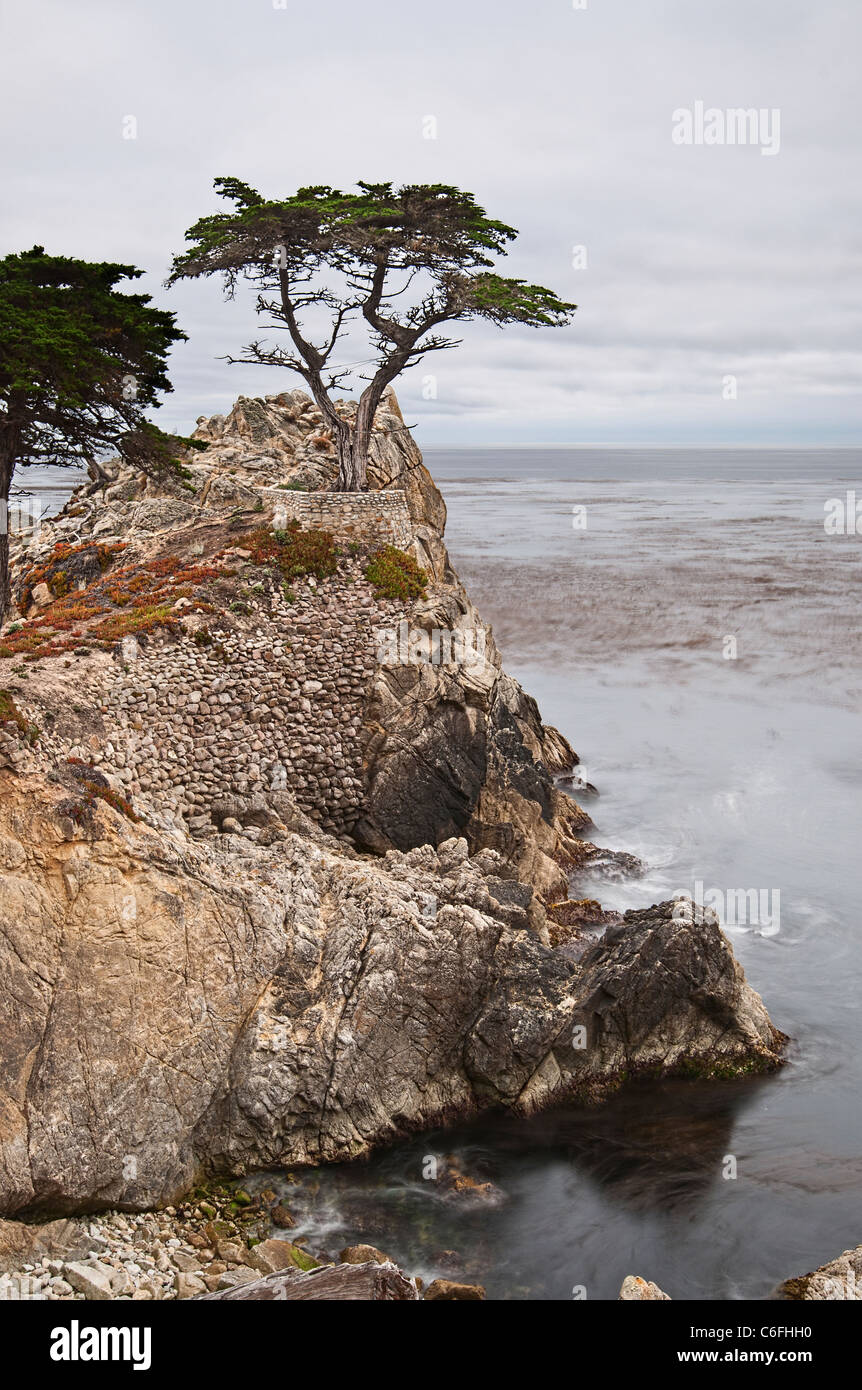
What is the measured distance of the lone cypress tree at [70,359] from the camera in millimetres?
21438

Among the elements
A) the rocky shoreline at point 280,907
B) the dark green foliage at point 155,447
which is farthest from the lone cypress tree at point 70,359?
the rocky shoreline at point 280,907

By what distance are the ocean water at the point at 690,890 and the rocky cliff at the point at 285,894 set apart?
1251 mm

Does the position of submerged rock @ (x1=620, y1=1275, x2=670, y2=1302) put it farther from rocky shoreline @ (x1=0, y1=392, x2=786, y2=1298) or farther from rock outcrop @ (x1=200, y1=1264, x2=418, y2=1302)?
rocky shoreline @ (x1=0, y1=392, x2=786, y2=1298)

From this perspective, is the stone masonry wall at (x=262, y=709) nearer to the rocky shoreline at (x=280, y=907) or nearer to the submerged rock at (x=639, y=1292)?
the rocky shoreline at (x=280, y=907)

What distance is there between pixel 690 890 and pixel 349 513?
575 inches

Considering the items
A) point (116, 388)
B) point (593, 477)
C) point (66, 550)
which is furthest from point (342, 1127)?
Result: point (593, 477)

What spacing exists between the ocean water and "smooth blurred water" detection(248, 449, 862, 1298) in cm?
6

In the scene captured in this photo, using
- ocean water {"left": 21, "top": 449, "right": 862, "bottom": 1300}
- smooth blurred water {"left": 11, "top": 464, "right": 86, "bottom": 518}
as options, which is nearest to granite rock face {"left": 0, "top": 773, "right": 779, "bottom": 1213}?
ocean water {"left": 21, "top": 449, "right": 862, "bottom": 1300}

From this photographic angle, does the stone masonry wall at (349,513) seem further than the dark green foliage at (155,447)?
Yes

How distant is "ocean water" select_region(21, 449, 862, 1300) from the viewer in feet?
57.2


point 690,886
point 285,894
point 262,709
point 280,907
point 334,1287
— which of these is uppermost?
point 262,709

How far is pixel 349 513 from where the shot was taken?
99.0ft

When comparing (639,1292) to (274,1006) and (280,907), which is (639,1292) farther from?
(280,907)

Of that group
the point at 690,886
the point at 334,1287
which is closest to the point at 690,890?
the point at 690,886
